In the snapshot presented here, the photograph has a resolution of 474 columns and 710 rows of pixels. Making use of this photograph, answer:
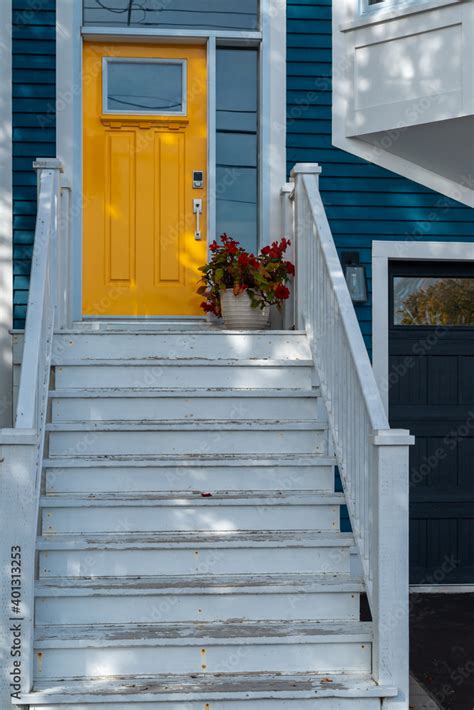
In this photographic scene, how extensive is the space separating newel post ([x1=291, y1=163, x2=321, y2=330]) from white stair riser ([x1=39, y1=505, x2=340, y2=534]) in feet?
4.69

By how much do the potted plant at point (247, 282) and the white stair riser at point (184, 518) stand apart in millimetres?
1633

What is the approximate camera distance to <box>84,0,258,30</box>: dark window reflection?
6.77 m

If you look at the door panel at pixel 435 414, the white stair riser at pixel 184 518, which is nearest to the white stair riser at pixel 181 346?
the white stair riser at pixel 184 518

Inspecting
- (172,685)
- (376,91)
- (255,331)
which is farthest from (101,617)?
(376,91)

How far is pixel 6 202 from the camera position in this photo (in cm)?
654

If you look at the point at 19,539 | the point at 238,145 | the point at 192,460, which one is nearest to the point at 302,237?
the point at 238,145

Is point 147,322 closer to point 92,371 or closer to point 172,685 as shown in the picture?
point 92,371

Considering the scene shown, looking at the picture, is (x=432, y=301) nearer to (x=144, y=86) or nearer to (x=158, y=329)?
(x=158, y=329)

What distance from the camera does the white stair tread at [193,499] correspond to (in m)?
4.75

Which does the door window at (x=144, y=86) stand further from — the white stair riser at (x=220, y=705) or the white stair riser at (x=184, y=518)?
the white stair riser at (x=220, y=705)

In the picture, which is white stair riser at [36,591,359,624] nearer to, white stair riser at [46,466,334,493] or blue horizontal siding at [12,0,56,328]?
white stair riser at [46,466,334,493]

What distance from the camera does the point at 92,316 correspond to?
665cm

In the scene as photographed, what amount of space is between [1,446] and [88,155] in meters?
3.02

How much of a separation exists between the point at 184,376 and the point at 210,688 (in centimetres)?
185
